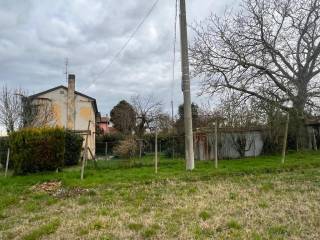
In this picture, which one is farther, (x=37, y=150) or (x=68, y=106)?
(x=68, y=106)

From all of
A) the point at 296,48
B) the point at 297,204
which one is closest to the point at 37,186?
the point at 297,204

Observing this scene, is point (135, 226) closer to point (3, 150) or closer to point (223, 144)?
point (223, 144)

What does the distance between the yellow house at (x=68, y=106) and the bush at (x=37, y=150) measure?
655 inches

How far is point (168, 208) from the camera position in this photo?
7.32 meters

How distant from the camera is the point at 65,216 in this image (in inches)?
285

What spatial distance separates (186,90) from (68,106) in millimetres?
22474

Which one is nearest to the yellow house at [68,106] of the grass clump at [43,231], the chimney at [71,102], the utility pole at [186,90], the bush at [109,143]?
the chimney at [71,102]

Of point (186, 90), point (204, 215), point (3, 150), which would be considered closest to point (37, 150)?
point (186, 90)

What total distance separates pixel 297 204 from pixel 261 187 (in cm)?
210

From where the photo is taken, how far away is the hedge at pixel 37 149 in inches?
627

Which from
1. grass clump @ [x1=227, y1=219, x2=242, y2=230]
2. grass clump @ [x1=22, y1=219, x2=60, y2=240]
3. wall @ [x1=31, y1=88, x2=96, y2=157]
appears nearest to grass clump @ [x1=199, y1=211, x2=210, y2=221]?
grass clump @ [x1=227, y1=219, x2=242, y2=230]

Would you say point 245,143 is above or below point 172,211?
above

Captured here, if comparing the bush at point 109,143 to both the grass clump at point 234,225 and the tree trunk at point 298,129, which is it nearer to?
the tree trunk at point 298,129

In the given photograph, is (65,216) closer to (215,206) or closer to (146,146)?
(215,206)
